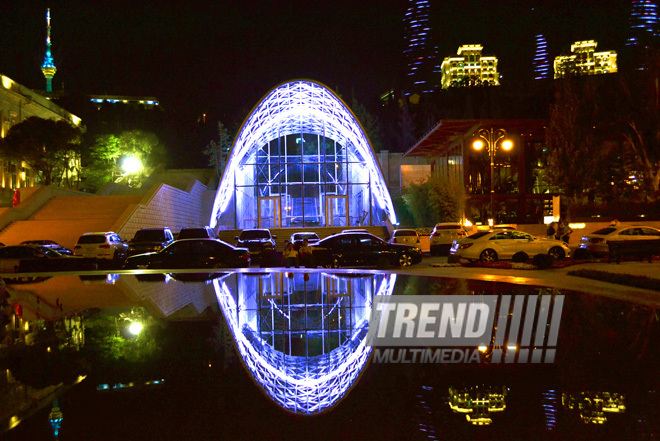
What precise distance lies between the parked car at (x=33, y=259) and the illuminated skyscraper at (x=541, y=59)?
115m

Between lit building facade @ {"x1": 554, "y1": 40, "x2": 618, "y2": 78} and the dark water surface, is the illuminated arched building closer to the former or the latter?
the dark water surface

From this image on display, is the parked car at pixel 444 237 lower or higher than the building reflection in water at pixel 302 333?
lower

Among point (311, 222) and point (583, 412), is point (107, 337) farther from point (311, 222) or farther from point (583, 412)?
→ point (311, 222)

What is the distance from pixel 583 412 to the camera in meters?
5.15

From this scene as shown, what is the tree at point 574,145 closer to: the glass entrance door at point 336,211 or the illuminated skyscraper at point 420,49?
the glass entrance door at point 336,211

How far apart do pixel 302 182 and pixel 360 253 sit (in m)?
27.7

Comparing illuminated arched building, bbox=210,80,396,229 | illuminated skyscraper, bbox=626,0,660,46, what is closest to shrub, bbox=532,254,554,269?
illuminated arched building, bbox=210,80,396,229

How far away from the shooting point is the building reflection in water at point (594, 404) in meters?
5.04

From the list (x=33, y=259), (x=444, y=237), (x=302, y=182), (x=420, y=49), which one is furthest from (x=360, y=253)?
(x=420, y=49)

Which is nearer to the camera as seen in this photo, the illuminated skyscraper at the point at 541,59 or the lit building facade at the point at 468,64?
the illuminated skyscraper at the point at 541,59

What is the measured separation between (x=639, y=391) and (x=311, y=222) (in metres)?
46.6

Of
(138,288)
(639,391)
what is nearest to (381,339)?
(639,391)

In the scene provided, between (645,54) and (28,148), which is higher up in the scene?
(645,54)

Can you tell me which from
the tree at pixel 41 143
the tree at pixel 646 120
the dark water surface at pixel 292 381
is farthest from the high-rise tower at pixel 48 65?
the dark water surface at pixel 292 381
